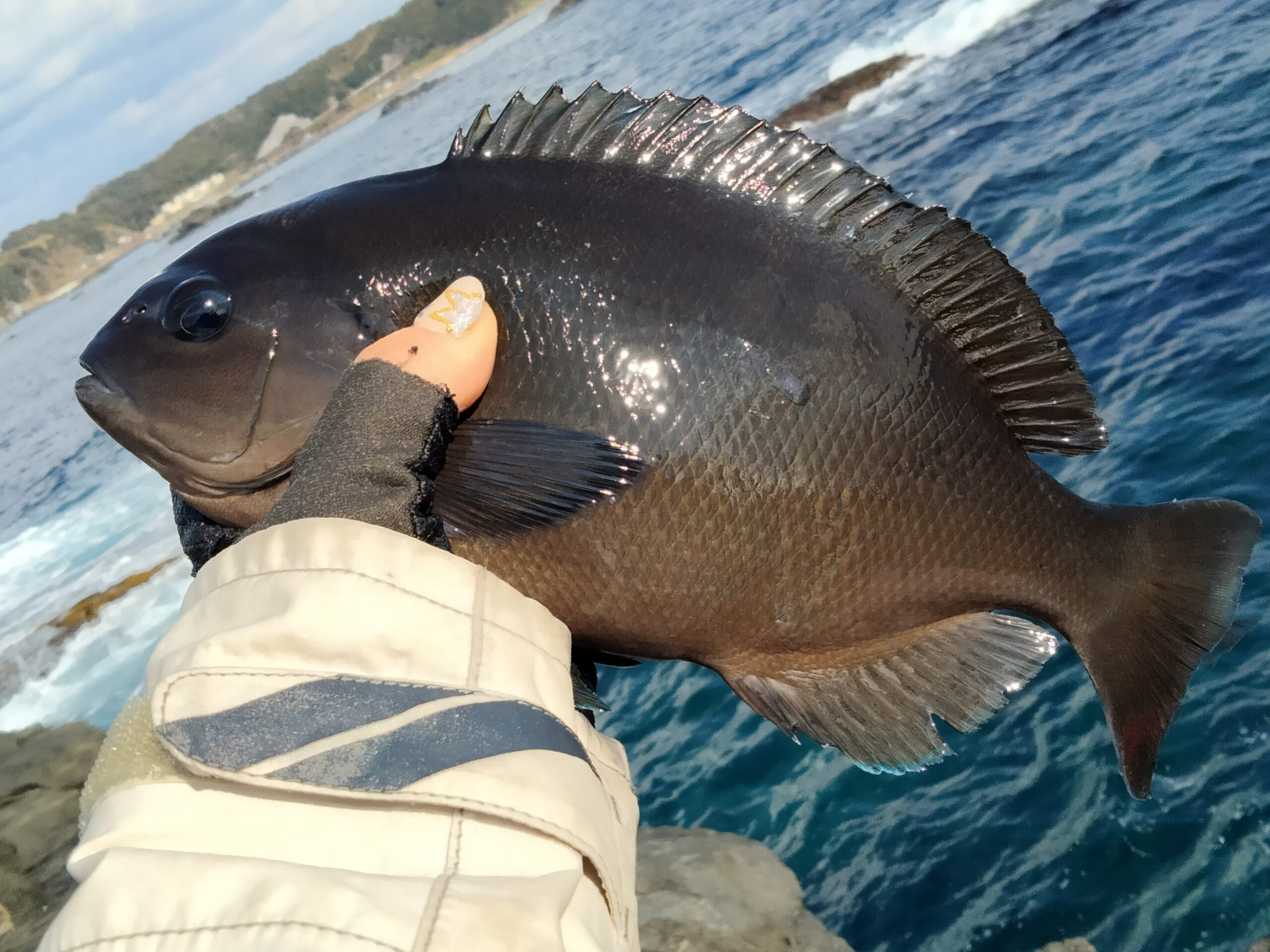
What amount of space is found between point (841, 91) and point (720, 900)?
14528 mm

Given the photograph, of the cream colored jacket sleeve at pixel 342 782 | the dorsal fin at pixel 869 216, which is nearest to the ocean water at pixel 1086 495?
the dorsal fin at pixel 869 216

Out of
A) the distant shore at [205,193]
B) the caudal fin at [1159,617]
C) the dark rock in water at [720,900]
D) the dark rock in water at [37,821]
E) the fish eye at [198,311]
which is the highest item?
the distant shore at [205,193]

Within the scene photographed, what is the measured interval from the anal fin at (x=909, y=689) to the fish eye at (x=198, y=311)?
1422 millimetres

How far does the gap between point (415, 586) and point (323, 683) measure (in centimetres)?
20

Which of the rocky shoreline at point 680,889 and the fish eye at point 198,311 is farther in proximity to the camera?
the rocky shoreline at point 680,889

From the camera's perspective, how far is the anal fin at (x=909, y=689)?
2.21m

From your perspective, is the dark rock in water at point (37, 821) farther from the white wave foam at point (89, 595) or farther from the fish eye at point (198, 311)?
the fish eye at point (198, 311)

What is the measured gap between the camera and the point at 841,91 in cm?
1611

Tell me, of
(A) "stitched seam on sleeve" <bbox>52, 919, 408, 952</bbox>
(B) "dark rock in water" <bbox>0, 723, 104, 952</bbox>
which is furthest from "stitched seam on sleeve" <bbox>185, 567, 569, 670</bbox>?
(B) "dark rock in water" <bbox>0, 723, 104, 952</bbox>

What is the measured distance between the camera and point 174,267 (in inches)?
93.0

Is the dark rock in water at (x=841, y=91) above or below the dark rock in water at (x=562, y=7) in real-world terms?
below

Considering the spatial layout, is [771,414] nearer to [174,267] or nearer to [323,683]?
[323,683]

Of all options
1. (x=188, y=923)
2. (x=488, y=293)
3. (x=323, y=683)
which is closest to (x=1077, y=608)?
(x=488, y=293)

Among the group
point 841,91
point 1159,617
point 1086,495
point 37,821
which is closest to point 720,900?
point 1159,617
